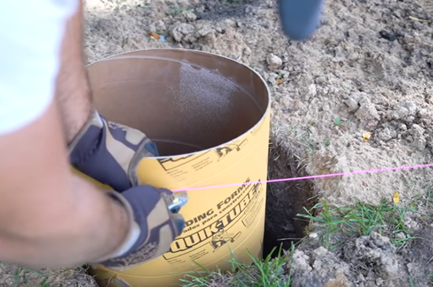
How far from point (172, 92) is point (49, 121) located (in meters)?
0.87

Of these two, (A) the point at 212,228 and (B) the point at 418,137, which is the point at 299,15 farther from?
(B) the point at 418,137

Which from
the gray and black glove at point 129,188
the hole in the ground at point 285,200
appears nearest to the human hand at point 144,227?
the gray and black glove at point 129,188

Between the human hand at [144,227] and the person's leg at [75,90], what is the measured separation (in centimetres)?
21

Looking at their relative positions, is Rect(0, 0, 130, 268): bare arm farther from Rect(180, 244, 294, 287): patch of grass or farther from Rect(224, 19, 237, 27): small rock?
Rect(224, 19, 237, 27): small rock

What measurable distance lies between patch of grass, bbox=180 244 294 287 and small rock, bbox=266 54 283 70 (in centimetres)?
90

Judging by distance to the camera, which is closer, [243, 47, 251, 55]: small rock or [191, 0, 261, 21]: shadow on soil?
[243, 47, 251, 55]: small rock

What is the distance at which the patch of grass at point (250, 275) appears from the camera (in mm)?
1191

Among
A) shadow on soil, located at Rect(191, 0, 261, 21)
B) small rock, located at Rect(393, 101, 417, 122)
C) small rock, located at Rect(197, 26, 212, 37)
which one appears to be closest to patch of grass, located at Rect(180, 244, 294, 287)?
small rock, located at Rect(393, 101, 417, 122)

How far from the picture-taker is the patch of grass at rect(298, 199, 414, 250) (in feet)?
4.20

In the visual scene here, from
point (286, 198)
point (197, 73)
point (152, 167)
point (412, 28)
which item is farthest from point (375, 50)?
point (152, 167)

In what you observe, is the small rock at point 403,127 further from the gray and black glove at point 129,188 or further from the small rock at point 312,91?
the gray and black glove at point 129,188

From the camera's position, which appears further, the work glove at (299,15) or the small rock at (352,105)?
the small rock at (352,105)

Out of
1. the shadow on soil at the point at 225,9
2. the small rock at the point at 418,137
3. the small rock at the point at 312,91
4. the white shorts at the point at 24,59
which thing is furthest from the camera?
the shadow on soil at the point at 225,9

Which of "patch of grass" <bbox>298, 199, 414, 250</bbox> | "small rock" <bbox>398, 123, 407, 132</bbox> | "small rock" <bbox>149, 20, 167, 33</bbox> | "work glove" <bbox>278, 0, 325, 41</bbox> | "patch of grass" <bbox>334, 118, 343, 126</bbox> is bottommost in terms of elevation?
"patch of grass" <bbox>298, 199, 414, 250</bbox>
